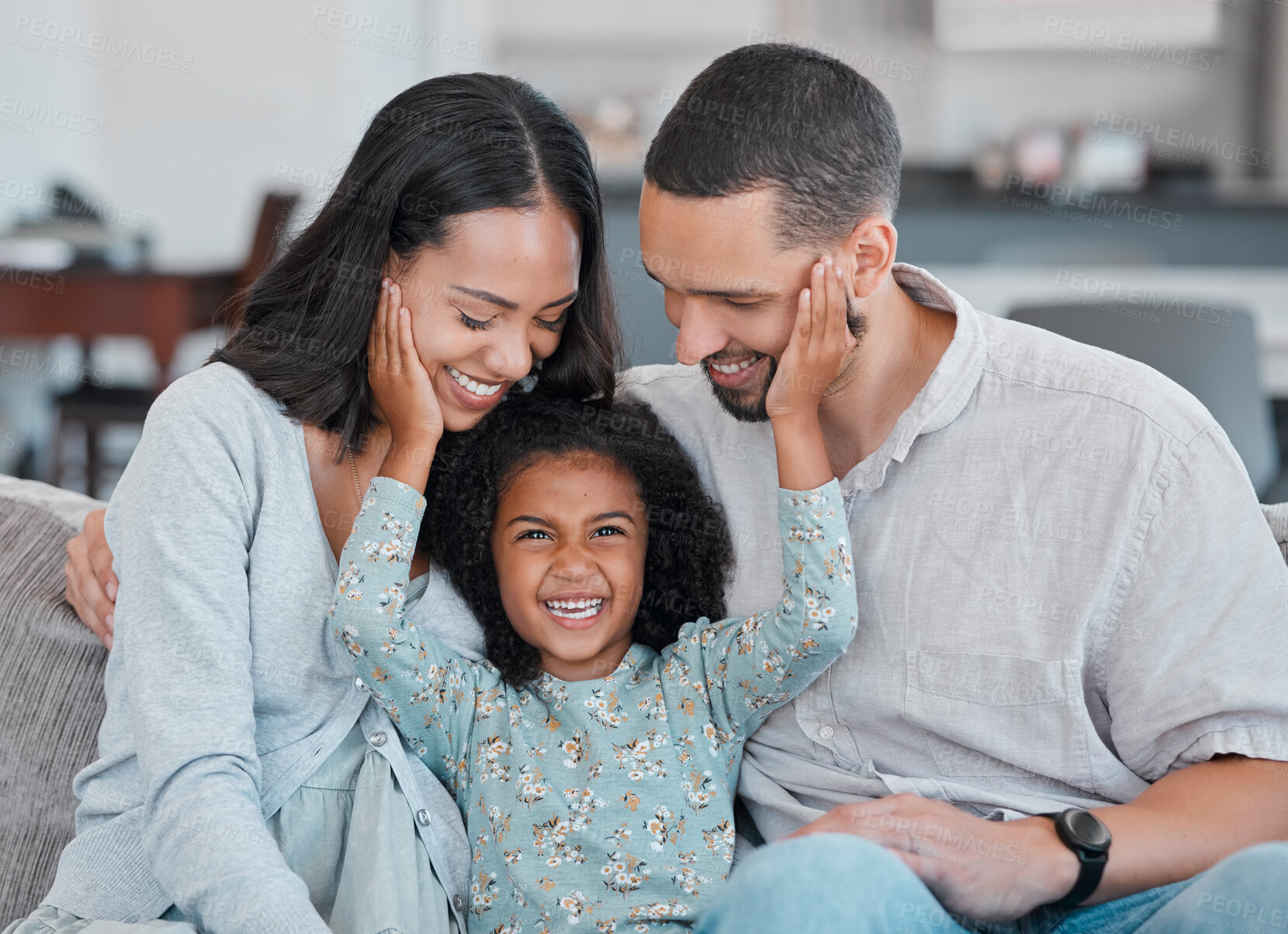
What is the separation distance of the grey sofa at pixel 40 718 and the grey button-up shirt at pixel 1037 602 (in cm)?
25

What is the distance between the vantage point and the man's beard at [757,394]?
131cm

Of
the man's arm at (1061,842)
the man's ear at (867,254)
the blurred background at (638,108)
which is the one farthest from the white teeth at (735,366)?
the blurred background at (638,108)

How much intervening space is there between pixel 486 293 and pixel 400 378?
5.4 inches

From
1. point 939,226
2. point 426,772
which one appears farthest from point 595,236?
point 939,226

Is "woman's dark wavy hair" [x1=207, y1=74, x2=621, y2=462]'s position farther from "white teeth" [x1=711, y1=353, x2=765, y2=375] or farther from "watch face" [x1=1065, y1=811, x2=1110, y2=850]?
"watch face" [x1=1065, y1=811, x2=1110, y2=850]

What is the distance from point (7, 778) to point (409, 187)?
806mm

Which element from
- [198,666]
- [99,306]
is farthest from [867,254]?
[99,306]

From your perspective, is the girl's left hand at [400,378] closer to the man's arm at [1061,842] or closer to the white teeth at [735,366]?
the white teeth at [735,366]

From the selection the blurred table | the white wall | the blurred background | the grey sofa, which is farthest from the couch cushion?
the white wall

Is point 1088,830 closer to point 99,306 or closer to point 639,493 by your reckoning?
point 639,493

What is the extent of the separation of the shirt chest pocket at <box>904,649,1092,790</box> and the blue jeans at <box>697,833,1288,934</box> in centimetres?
26

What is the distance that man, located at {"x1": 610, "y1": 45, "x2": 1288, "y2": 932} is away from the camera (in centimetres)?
109

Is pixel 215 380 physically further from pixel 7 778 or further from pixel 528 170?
pixel 7 778

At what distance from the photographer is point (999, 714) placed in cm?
123
